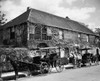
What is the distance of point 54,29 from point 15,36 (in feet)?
21.1

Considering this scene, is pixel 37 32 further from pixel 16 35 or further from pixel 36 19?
pixel 16 35

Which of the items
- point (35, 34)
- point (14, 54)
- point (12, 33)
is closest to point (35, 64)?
point (14, 54)

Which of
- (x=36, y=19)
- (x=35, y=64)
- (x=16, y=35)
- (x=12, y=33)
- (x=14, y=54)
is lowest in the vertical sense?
(x=35, y=64)

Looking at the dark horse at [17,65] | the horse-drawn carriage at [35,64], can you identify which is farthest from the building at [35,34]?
the dark horse at [17,65]

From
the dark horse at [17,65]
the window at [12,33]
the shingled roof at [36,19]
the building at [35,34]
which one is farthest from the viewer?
the window at [12,33]

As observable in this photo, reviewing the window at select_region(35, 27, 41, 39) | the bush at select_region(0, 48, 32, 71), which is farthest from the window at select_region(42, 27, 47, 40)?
the bush at select_region(0, 48, 32, 71)

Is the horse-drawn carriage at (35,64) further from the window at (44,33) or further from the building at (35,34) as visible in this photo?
→ the window at (44,33)

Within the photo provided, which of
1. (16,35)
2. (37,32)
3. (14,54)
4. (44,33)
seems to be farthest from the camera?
(44,33)

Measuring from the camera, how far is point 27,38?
18.3 m

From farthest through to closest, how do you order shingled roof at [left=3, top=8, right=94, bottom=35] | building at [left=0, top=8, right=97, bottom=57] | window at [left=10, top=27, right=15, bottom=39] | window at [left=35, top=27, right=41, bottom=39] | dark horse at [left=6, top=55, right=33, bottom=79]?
window at [left=10, top=27, right=15, bottom=39] → shingled roof at [left=3, top=8, right=94, bottom=35] → window at [left=35, top=27, right=41, bottom=39] → building at [left=0, top=8, right=97, bottom=57] → dark horse at [left=6, top=55, right=33, bottom=79]

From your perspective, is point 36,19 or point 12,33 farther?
point 12,33

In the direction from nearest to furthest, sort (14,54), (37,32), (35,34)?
1. (14,54)
2. (35,34)
3. (37,32)

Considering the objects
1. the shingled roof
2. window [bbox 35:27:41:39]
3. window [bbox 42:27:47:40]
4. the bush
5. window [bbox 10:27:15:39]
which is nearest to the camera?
the bush

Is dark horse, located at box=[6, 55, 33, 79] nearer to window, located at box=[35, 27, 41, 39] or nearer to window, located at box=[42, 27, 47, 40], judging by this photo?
window, located at box=[35, 27, 41, 39]
